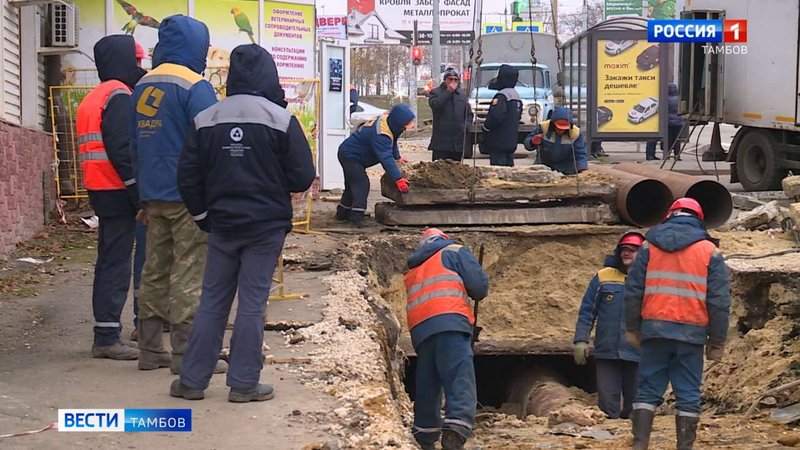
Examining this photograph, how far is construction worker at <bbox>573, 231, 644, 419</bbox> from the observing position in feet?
32.1

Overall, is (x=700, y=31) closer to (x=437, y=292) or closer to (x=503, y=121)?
(x=503, y=121)

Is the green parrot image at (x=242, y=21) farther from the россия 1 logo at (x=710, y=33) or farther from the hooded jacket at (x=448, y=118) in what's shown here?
the россия 1 logo at (x=710, y=33)

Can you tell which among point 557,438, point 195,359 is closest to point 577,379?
point 557,438

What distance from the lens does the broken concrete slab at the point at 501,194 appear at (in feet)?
45.4

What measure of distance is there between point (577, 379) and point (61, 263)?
628 cm

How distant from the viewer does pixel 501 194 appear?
13.9 meters

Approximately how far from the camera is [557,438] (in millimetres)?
8898

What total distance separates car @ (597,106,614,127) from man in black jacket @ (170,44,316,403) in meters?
18.2

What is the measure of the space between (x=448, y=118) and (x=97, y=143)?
8.81m

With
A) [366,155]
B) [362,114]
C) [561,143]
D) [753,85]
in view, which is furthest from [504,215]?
[362,114]

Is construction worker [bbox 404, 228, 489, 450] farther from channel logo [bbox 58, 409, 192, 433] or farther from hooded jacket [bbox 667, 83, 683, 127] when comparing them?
hooded jacket [bbox 667, 83, 683, 127]

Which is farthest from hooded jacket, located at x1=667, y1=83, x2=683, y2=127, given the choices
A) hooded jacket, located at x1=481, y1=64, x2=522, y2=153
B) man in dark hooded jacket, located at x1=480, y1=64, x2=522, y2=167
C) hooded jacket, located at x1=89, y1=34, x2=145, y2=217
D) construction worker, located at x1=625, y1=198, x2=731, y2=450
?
hooded jacket, located at x1=89, y1=34, x2=145, y2=217

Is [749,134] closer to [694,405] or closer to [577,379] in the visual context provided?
[577,379]

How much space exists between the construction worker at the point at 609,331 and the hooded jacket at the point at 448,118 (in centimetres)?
635
